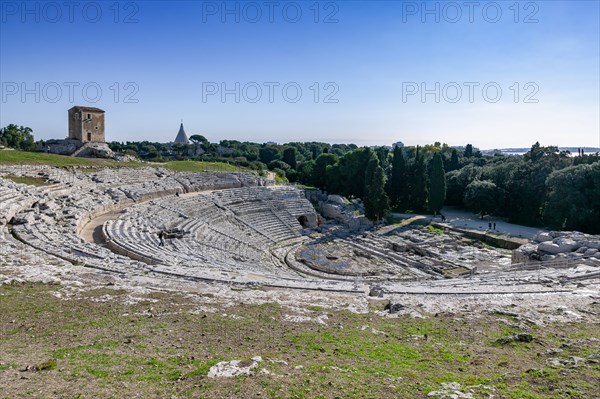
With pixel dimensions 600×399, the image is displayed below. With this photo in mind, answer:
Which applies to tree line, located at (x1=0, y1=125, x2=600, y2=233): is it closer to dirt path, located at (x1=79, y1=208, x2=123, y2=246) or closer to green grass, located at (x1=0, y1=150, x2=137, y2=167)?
green grass, located at (x1=0, y1=150, x2=137, y2=167)

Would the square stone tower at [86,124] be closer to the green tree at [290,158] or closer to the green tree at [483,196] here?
the green tree at [290,158]

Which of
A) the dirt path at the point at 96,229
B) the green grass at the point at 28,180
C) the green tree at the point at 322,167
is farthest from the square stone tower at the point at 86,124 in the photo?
the green tree at the point at 322,167

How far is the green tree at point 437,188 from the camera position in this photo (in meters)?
38.1

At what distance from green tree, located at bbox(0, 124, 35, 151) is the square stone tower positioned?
10.9m

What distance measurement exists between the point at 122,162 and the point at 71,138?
24.5 feet

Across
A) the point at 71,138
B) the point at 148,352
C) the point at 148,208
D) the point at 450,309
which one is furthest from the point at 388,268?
the point at 71,138

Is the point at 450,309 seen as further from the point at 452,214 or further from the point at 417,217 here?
the point at 452,214

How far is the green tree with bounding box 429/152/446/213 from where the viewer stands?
38.1 meters

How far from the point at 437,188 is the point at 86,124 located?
35.3 m

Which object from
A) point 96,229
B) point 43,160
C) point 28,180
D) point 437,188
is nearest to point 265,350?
point 96,229

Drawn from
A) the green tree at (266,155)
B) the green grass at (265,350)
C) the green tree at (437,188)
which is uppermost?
the green tree at (266,155)

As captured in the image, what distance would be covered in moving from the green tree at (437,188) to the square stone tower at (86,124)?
34021 millimetres

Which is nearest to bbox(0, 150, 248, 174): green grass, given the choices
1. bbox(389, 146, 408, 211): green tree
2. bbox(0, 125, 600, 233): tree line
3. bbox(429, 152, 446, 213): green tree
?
bbox(0, 125, 600, 233): tree line

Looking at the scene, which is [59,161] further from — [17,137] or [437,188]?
[437,188]
